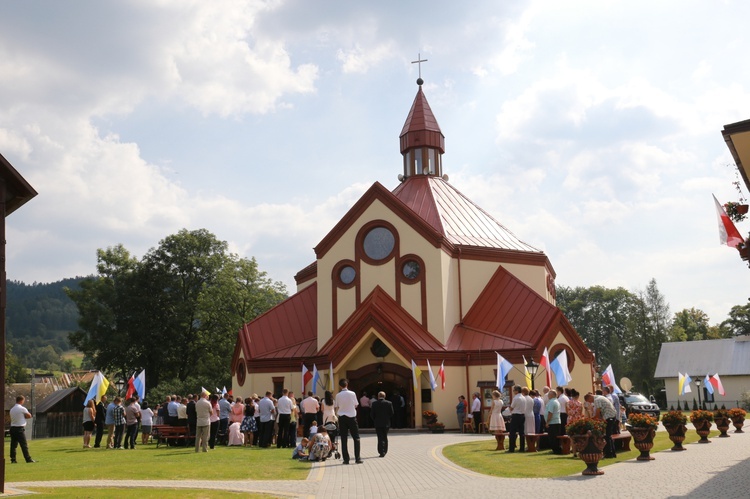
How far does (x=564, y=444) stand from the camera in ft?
63.3

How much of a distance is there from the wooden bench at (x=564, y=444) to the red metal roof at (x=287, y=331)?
19360mm

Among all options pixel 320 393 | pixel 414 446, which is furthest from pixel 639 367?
pixel 414 446

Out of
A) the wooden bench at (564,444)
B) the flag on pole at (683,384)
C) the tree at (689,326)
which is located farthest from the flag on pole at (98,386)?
the tree at (689,326)

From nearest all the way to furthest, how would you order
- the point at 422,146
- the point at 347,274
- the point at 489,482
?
the point at 489,482, the point at 347,274, the point at 422,146

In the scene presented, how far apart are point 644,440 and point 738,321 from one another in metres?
73.4

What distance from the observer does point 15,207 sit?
14.8 meters

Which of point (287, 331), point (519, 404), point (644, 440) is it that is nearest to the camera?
point (644, 440)

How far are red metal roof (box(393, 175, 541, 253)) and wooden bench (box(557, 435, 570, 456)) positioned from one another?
1869 centimetres

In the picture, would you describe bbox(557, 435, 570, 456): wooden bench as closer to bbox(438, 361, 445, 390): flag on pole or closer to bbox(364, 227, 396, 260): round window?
bbox(438, 361, 445, 390): flag on pole

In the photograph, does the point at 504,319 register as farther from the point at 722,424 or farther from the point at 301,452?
the point at 301,452

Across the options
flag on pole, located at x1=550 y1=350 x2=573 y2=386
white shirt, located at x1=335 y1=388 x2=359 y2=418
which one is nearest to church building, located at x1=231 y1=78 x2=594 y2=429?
flag on pole, located at x1=550 y1=350 x2=573 y2=386

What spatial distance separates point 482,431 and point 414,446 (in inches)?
307

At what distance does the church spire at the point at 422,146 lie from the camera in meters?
45.4

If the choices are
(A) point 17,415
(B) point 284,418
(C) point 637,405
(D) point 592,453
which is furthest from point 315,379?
(D) point 592,453
